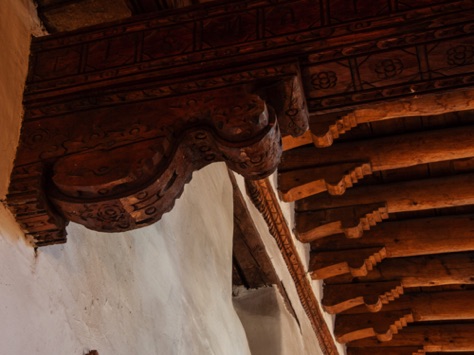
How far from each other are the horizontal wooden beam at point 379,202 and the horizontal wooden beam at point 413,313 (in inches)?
50.2

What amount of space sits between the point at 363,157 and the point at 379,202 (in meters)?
0.48

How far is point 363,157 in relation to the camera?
393 cm

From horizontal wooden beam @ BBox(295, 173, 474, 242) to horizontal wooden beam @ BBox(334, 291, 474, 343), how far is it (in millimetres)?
1274

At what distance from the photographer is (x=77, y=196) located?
1529mm

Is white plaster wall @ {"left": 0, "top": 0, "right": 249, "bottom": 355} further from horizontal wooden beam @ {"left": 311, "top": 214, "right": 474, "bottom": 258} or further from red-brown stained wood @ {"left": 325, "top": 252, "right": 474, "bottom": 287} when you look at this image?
red-brown stained wood @ {"left": 325, "top": 252, "right": 474, "bottom": 287}

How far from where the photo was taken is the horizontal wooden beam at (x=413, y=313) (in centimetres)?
522

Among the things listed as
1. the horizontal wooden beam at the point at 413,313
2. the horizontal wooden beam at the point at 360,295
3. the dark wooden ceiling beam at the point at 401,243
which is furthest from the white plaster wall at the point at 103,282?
the horizontal wooden beam at the point at 413,313

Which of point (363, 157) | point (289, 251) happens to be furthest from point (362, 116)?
point (289, 251)

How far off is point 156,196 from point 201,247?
142cm

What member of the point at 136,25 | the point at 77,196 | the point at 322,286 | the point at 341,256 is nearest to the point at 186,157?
the point at 77,196

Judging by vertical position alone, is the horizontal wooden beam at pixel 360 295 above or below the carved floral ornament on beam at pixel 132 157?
above

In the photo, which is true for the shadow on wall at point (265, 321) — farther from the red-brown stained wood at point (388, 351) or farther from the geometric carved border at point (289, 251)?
the red-brown stained wood at point (388, 351)

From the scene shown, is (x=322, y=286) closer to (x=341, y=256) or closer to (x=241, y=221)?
(x=341, y=256)

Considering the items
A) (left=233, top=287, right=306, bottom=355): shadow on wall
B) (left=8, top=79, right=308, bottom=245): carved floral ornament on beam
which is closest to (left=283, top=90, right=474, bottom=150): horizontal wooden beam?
(left=233, top=287, right=306, bottom=355): shadow on wall
